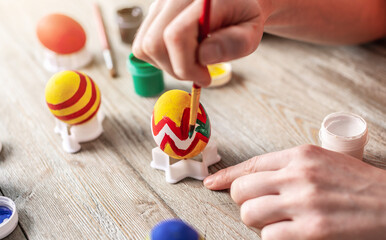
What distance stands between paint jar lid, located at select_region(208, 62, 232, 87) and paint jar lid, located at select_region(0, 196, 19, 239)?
58 centimetres

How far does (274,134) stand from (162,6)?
1.32ft

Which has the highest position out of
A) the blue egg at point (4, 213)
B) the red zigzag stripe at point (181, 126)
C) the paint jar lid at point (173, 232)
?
the red zigzag stripe at point (181, 126)

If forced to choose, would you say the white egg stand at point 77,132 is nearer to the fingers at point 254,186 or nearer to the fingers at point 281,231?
the fingers at point 254,186

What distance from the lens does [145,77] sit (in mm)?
1143

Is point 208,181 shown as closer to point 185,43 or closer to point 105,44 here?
point 185,43

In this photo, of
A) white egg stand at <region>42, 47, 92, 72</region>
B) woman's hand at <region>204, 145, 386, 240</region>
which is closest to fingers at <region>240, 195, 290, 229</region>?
woman's hand at <region>204, 145, 386, 240</region>

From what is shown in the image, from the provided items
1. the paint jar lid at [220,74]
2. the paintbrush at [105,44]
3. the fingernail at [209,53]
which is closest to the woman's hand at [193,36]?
the fingernail at [209,53]

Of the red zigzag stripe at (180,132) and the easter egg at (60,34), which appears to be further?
the easter egg at (60,34)

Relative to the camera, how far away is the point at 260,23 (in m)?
0.83

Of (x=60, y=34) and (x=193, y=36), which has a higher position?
(x=193, y=36)

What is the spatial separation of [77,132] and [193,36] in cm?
45

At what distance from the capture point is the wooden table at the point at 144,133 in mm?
856

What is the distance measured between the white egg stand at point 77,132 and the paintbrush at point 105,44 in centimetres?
24

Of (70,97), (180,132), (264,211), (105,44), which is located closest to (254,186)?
(264,211)
